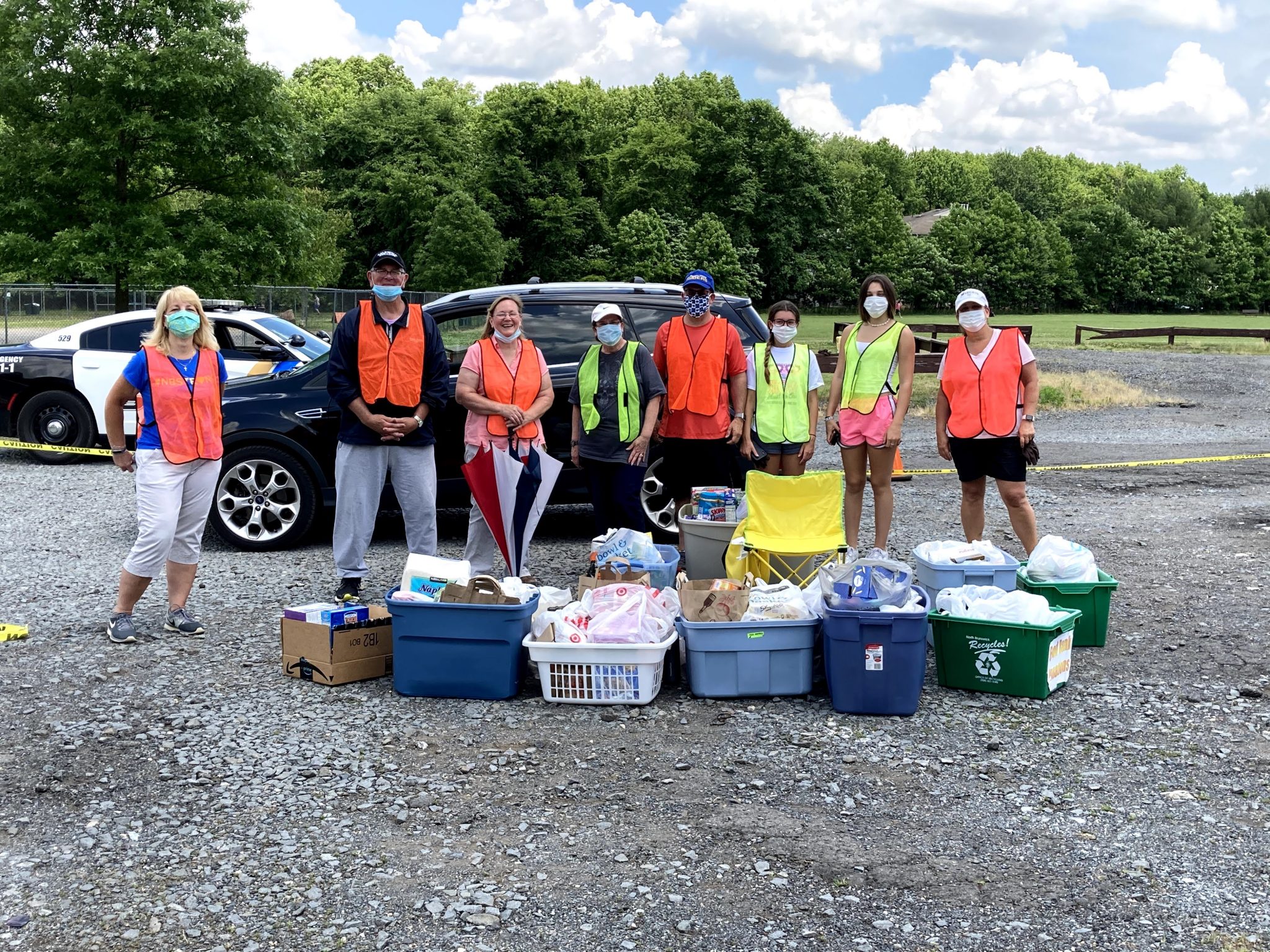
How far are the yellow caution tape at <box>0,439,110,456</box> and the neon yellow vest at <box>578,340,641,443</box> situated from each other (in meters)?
7.52

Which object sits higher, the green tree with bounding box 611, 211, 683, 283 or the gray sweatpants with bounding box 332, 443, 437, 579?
the green tree with bounding box 611, 211, 683, 283

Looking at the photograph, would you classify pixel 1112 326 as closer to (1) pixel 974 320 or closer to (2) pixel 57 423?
(2) pixel 57 423

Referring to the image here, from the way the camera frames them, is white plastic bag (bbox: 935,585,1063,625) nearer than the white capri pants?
Yes

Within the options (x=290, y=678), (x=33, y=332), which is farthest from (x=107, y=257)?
(x=290, y=678)

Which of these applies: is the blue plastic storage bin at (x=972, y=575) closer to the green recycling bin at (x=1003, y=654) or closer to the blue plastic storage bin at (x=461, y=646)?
the green recycling bin at (x=1003, y=654)

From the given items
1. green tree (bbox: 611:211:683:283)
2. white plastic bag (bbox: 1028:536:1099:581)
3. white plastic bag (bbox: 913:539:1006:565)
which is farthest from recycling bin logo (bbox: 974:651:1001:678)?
green tree (bbox: 611:211:683:283)

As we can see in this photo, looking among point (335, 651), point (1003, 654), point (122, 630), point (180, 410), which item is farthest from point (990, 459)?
point (122, 630)

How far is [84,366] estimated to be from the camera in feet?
44.8

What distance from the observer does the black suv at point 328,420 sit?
8.80 metres

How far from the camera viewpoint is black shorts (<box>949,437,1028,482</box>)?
7.39 m

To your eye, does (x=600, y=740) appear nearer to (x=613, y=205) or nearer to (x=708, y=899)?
(x=708, y=899)

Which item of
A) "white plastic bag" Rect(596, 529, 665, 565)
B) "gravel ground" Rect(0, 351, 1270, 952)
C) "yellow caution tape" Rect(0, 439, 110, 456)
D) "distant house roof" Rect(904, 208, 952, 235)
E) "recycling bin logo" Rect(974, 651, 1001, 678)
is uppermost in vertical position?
"distant house roof" Rect(904, 208, 952, 235)

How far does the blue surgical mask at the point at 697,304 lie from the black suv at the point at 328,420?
1241 millimetres

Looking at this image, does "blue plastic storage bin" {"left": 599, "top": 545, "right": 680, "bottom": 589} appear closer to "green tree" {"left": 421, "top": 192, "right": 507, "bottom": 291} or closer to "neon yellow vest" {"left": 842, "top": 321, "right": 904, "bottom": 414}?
"neon yellow vest" {"left": 842, "top": 321, "right": 904, "bottom": 414}
